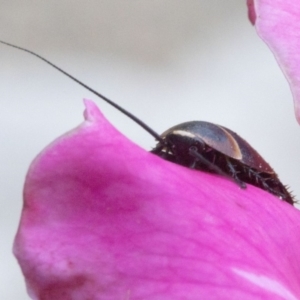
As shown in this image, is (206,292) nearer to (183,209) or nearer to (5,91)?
(183,209)

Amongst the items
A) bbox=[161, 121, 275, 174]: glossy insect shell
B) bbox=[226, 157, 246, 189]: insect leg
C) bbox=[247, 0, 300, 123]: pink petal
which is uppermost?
bbox=[247, 0, 300, 123]: pink petal

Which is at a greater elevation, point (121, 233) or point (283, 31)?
point (283, 31)

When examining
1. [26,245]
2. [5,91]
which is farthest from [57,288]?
[5,91]

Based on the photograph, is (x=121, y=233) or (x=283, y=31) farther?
(x=283, y=31)

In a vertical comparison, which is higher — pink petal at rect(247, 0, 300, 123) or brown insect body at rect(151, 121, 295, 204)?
pink petal at rect(247, 0, 300, 123)

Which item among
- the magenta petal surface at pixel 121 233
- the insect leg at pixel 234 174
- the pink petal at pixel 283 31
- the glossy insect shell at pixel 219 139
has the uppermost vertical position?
the pink petal at pixel 283 31
